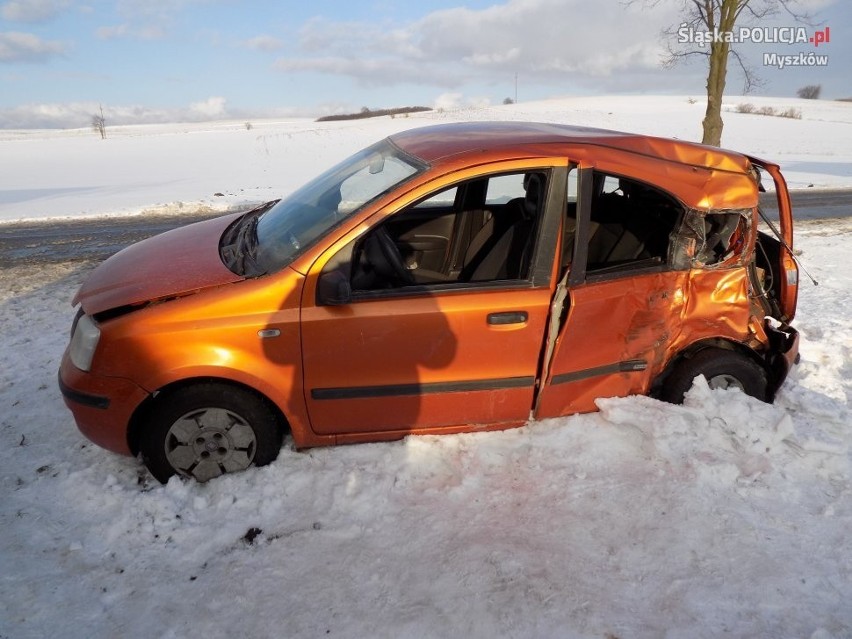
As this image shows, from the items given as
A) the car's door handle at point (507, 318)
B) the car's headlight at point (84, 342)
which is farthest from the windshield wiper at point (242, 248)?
the car's door handle at point (507, 318)

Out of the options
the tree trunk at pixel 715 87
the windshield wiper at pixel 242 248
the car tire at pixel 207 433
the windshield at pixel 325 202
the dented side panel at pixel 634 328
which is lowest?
the car tire at pixel 207 433

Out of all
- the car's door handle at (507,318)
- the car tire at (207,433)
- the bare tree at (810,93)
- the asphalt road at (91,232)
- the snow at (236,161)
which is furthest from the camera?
the bare tree at (810,93)

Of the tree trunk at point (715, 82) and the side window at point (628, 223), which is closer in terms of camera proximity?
the side window at point (628, 223)

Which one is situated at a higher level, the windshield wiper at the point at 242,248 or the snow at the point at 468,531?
the windshield wiper at the point at 242,248

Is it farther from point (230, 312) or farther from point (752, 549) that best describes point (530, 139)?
point (752, 549)

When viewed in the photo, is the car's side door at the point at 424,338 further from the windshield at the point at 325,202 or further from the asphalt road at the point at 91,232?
the asphalt road at the point at 91,232

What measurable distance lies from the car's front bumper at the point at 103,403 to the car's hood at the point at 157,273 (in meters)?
0.35

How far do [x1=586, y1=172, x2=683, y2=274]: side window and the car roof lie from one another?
0.10 m

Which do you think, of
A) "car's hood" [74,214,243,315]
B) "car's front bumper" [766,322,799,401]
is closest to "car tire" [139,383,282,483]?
"car's hood" [74,214,243,315]

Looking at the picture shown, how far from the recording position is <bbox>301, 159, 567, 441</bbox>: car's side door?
2.80m

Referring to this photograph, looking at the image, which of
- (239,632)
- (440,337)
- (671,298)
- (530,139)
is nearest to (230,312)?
(440,337)

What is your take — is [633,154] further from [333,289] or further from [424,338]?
[333,289]

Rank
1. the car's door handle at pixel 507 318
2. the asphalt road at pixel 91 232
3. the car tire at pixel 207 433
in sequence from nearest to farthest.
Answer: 1. the car tire at pixel 207 433
2. the car's door handle at pixel 507 318
3. the asphalt road at pixel 91 232

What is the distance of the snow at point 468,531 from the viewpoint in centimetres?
224
